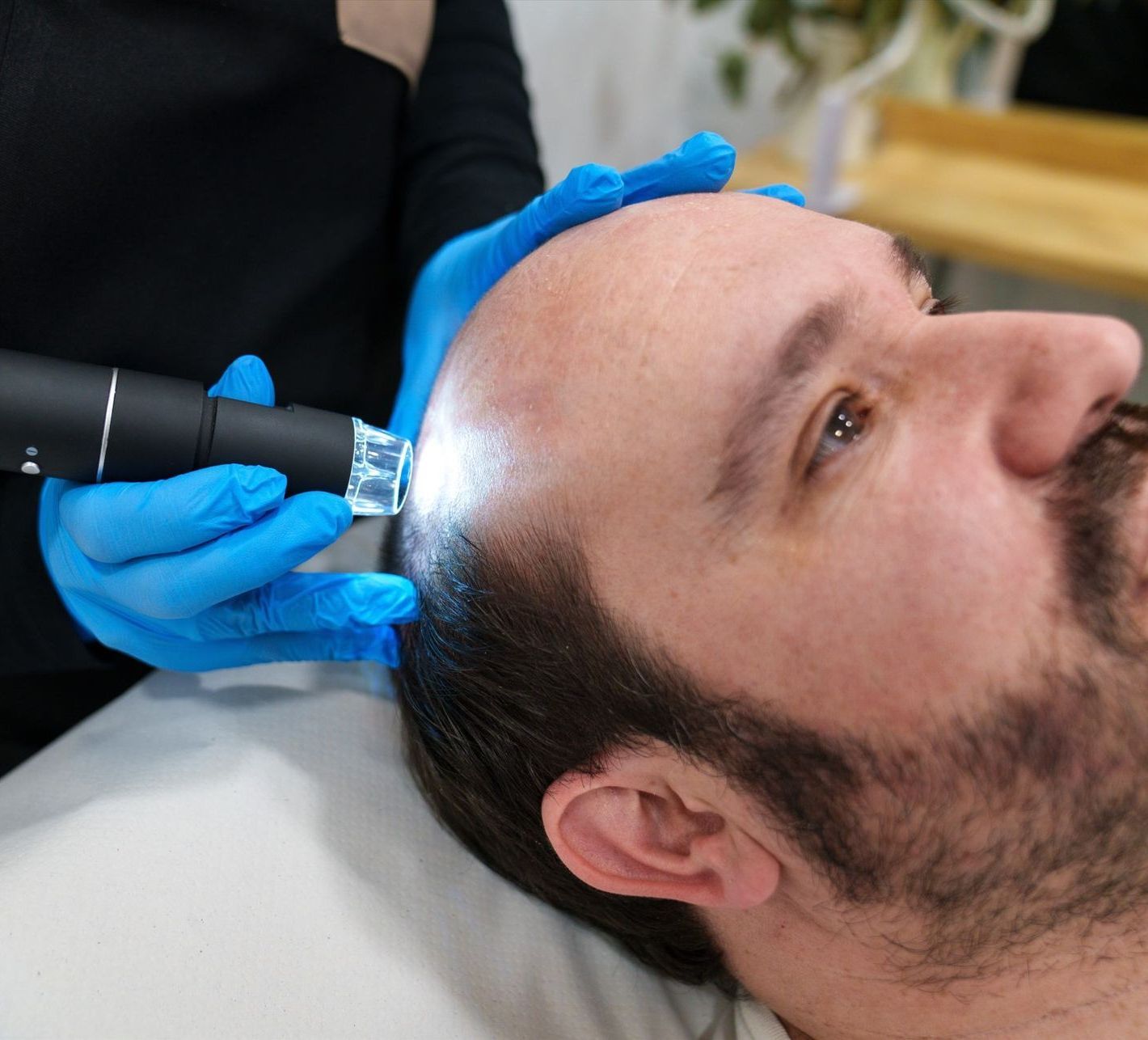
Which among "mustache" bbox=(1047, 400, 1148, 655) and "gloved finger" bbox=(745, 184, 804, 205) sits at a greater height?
"gloved finger" bbox=(745, 184, 804, 205)

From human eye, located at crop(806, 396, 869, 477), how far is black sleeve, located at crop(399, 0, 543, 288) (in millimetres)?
665

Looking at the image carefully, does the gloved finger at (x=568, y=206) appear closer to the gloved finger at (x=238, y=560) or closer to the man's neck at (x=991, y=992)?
the gloved finger at (x=238, y=560)

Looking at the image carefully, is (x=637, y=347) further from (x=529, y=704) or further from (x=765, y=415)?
(x=529, y=704)

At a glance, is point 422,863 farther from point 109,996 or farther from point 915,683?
point 915,683

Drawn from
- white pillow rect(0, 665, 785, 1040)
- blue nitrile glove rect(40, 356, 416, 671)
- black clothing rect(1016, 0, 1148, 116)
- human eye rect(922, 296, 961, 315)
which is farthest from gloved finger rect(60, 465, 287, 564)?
black clothing rect(1016, 0, 1148, 116)

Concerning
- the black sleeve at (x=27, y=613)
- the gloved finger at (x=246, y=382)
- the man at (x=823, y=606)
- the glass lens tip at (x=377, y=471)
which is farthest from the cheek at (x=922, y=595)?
the black sleeve at (x=27, y=613)

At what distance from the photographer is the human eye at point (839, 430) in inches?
29.2

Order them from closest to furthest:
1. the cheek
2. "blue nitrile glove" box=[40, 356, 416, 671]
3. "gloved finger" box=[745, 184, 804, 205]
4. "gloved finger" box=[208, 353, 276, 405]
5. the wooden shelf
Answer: the cheek → "blue nitrile glove" box=[40, 356, 416, 671] → "gloved finger" box=[208, 353, 276, 405] → "gloved finger" box=[745, 184, 804, 205] → the wooden shelf

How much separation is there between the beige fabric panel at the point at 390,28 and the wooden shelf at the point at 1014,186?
3.00 ft

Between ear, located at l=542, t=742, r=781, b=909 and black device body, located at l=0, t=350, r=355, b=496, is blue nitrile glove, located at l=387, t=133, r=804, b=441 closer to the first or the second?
black device body, located at l=0, t=350, r=355, b=496

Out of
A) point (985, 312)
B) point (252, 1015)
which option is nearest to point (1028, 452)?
point (985, 312)

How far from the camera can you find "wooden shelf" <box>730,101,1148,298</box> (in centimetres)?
185

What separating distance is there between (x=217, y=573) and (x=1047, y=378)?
2.19 ft

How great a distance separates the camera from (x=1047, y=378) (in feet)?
2.43
